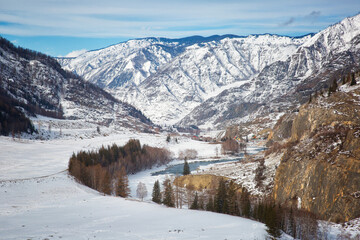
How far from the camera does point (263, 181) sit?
84.0 meters

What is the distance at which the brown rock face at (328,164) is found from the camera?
51469 mm

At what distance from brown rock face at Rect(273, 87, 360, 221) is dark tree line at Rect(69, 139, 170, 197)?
50.2m

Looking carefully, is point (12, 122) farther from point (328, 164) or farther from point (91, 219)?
point (328, 164)

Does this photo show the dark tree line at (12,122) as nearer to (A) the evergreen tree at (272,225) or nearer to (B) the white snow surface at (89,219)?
(B) the white snow surface at (89,219)

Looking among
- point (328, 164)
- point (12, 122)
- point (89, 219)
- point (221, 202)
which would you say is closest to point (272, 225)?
point (328, 164)

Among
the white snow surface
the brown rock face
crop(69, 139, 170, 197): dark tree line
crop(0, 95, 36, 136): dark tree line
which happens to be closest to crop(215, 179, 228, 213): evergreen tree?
the white snow surface

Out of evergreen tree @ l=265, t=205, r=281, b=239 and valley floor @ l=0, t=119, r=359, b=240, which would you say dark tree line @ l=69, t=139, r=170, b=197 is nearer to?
valley floor @ l=0, t=119, r=359, b=240

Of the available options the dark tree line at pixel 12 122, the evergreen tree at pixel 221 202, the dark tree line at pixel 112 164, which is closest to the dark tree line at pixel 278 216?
the evergreen tree at pixel 221 202

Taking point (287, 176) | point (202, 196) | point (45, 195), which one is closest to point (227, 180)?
point (202, 196)

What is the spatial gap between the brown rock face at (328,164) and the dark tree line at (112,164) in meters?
50.2

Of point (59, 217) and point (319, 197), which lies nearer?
point (59, 217)

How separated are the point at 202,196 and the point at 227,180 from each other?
12.7m

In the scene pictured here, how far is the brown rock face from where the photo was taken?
51.5 meters

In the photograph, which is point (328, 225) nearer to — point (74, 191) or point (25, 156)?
point (74, 191)
